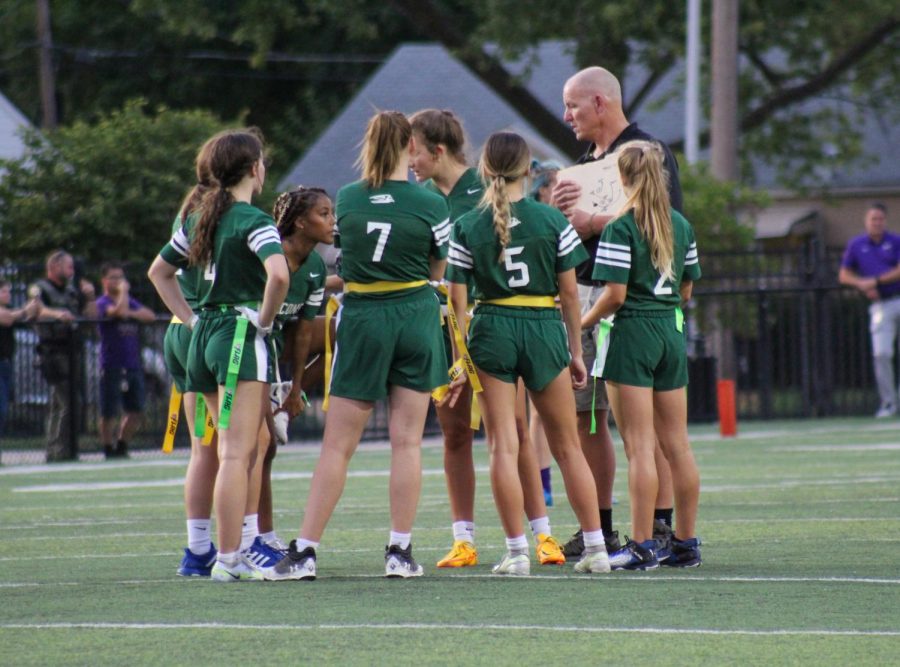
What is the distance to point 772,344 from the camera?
23188mm

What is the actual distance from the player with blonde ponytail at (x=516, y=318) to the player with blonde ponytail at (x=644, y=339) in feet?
0.61

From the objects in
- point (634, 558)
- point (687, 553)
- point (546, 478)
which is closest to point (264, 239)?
point (634, 558)

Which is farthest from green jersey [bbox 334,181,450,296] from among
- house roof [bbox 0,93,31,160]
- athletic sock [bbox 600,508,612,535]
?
house roof [bbox 0,93,31,160]

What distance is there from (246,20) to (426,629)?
88.8 ft

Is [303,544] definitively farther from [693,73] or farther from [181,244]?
[693,73]

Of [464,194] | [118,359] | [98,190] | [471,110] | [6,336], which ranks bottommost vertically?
[118,359]

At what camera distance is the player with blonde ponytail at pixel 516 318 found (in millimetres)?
7902

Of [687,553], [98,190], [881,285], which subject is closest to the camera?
[687,553]

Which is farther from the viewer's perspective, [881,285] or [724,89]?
[724,89]

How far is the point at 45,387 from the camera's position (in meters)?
18.8

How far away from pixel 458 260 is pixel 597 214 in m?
0.98

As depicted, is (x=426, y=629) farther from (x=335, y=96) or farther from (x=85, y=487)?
(x=335, y=96)

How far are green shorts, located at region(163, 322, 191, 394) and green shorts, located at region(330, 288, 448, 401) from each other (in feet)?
2.50

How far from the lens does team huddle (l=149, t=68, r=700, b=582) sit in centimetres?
771
